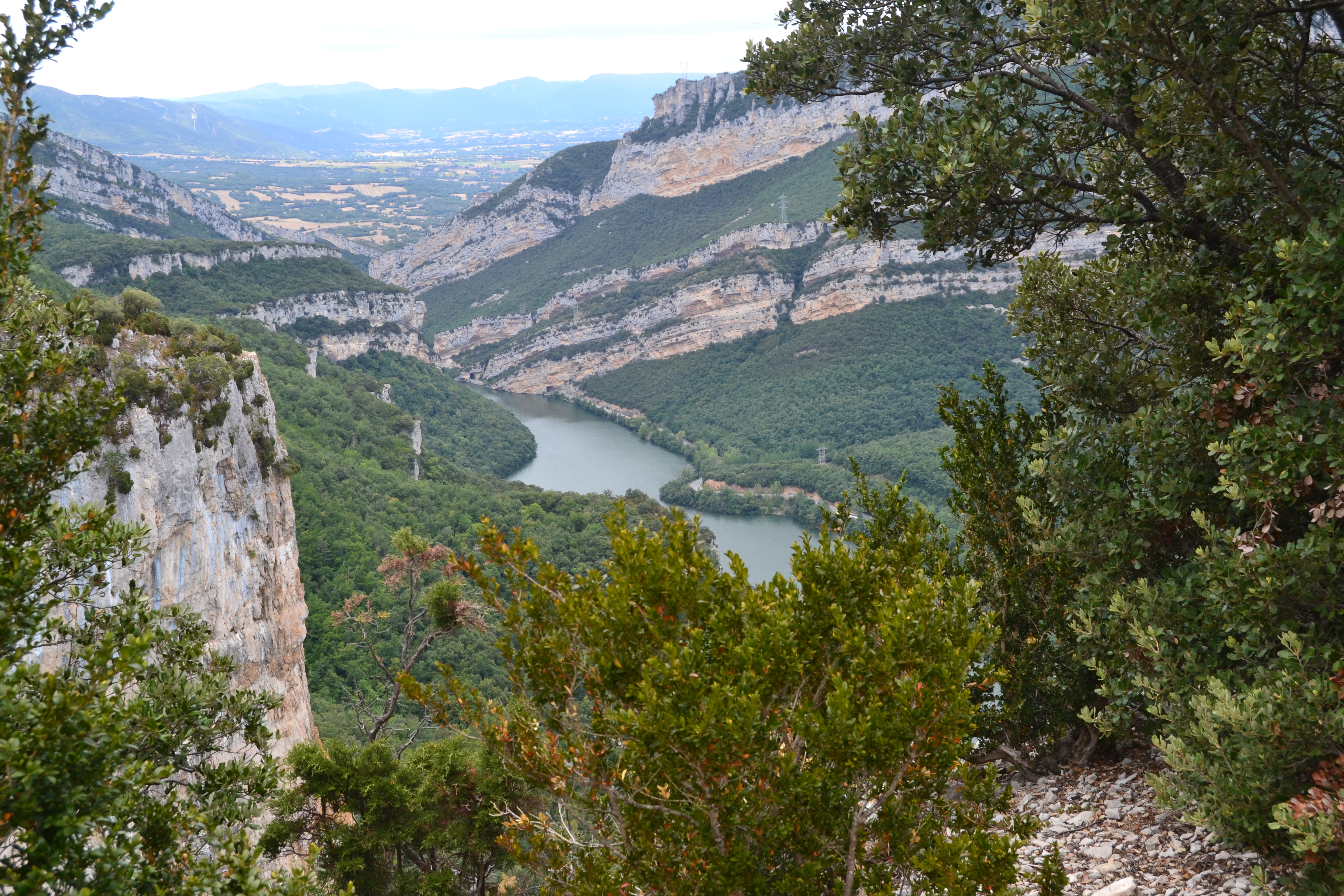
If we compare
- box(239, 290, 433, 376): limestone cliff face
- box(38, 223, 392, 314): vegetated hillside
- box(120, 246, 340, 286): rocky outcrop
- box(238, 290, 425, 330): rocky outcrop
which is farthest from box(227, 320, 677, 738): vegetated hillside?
box(120, 246, 340, 286): rocky outcrop

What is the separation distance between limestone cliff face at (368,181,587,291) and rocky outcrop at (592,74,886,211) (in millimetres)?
6188

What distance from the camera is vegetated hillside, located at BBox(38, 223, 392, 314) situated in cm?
4250

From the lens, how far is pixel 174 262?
4772cm

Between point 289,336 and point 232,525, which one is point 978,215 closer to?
point 232,525

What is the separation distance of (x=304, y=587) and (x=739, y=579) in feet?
66.1

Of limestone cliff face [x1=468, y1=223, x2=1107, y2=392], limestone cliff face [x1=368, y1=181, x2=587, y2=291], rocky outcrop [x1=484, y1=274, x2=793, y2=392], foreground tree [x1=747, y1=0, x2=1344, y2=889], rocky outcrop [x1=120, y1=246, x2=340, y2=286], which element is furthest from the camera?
limestone cliff face [x1=368, y1=181, x2=587, y2=291]

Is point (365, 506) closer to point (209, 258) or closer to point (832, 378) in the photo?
point (209, 258)

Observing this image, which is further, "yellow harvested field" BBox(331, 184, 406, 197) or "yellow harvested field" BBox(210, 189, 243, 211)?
"yellow harvested field" BBox(331, 184, 406, 197)

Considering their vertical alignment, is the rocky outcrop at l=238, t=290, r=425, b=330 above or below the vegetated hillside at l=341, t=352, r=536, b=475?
above

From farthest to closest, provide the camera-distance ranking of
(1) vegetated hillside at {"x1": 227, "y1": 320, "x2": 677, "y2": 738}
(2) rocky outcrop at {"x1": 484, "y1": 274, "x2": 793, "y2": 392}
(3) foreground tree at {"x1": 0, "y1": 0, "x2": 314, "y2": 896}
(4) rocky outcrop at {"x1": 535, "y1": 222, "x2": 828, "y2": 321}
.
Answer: (4) rocky outcrop at {"x1": 535, "y1": 222, "x2": 828, "y2": 321}, (2) rocky outcrop at {"x1": 484, "y1": 274, "x2": 793, "y2": 392}, (1) vegetated hillside at {"x1": 227, "y1": 320, "x2": 677, "y2": 738}, (3) foreground tree at {"x1": 0, "y1": 0, "x2": 314, "y2": 896}

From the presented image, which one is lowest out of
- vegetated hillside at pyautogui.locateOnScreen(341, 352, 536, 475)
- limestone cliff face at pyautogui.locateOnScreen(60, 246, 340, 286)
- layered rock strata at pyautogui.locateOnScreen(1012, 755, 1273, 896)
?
Answer: vegetated hillside at pyautogui.locateOnScreen(341, 352, 536, 475)

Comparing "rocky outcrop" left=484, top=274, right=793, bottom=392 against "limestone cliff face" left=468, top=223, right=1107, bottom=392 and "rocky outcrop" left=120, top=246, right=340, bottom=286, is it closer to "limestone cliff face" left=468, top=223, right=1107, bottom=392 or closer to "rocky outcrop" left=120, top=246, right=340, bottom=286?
"limestone cliff face" left=468, top=223, right=1107, bottom=392

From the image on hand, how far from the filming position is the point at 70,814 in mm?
2637

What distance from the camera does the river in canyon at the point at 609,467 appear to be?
43625 mm
